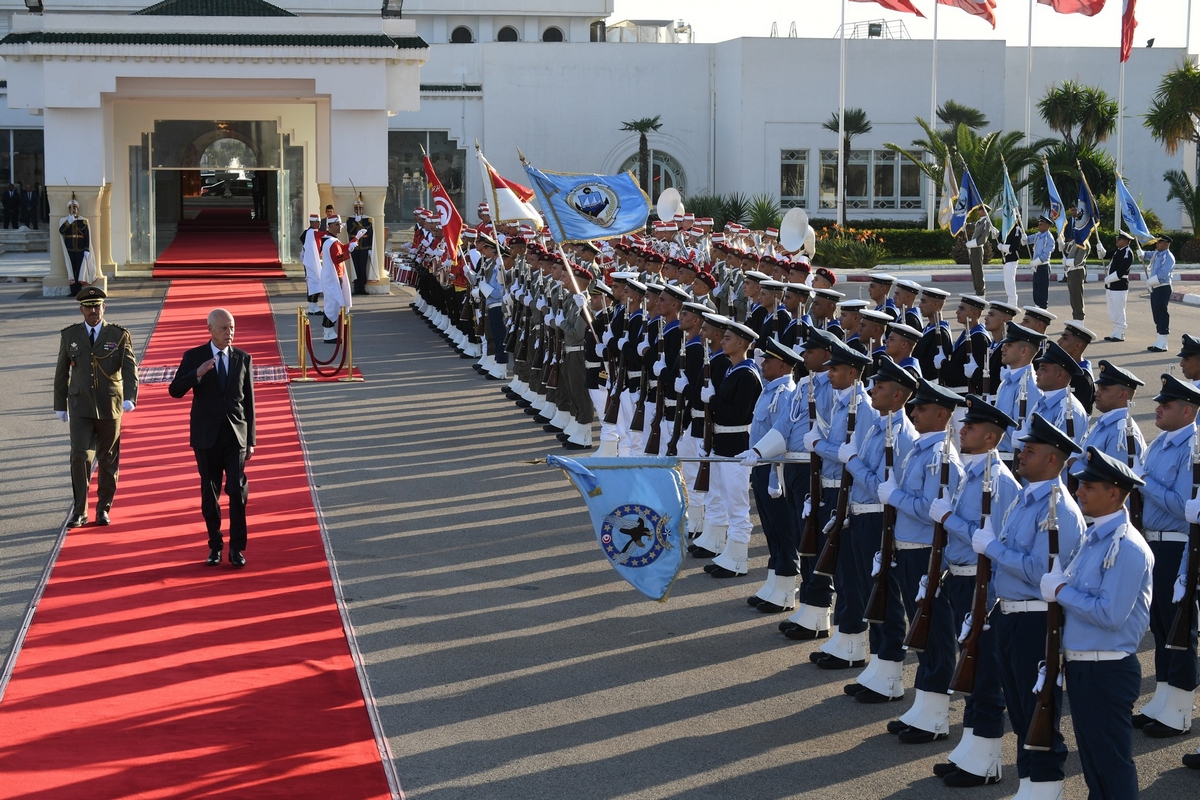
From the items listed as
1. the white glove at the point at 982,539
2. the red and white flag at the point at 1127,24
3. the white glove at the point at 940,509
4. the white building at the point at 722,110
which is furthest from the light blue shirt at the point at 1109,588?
the white building at the point at 722,110

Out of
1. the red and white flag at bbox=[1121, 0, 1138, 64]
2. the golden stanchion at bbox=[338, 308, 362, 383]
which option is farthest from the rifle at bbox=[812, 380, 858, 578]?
the red and white flag at bbox=[1121, 0, 1138, 64]

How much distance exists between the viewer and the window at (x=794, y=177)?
1855 inches

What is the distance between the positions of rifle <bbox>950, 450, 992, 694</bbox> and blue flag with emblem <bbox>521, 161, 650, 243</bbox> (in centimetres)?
886

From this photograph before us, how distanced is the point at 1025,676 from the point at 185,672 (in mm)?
4900

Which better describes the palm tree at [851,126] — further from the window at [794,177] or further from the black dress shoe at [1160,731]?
the black dress shoe at [1160,731]

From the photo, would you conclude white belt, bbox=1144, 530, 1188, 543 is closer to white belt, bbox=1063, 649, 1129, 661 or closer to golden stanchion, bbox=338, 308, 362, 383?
white belt, bbox=1063, 649, 1129, 661

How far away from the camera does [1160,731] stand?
7695mm

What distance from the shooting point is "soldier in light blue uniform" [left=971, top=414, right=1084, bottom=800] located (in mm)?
6328

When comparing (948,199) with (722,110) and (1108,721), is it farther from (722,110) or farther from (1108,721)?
(1108,721)

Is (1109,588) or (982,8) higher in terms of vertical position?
(982,8)

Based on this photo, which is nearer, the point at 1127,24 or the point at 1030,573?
the point at 1030,573

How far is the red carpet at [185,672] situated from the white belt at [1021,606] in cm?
308

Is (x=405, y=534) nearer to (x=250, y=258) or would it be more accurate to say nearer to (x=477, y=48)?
(x=250, y=258)

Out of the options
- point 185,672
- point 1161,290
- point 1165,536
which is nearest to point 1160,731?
point 1165,536
